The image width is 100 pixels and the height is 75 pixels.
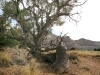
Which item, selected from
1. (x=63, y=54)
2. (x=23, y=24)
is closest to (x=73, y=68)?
(x=63, y=54)

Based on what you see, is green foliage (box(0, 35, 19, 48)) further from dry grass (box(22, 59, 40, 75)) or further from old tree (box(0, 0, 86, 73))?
dry grass (box(22, 59, 40, 75))

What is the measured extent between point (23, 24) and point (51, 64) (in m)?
3.76

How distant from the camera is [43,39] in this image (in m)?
18.0

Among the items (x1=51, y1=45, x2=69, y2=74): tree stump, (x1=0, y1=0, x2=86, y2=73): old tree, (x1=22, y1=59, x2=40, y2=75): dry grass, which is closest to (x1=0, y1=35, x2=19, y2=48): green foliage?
(x1=0, y1=0, x2=86, y2=73): old tree

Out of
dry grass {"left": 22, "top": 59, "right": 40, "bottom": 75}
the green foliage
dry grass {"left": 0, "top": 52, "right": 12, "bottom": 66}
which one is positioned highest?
the green foliage

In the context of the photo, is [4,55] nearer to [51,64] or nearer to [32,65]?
[32,65]

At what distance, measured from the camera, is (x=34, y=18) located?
18.9m

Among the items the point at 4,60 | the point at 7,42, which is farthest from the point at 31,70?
the point at 7,42

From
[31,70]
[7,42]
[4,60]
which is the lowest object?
[31,70]

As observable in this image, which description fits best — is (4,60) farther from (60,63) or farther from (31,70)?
(60,63)

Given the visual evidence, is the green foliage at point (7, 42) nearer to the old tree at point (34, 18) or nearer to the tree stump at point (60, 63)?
the old tree at point (34, 18)

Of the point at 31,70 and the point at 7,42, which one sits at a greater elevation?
the point at 7,42

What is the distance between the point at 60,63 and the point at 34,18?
5.37m

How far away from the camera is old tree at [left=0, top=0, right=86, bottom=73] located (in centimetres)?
1591
